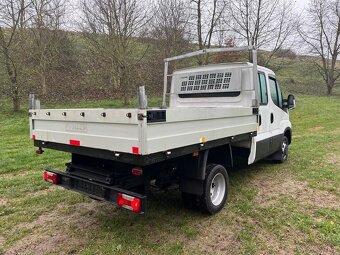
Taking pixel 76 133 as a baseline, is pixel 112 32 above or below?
above

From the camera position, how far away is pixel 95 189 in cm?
349

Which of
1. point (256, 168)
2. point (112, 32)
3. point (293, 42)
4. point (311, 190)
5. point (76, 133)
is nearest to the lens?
point (76, 133)

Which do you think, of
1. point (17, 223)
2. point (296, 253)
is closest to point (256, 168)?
point (296, 253)

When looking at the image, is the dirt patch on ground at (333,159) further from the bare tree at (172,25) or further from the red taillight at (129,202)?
the bare tree at (172,25)

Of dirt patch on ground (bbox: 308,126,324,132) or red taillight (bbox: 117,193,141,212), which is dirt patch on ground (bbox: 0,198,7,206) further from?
dirt patch on ground (bbox: 308,126,324,132)

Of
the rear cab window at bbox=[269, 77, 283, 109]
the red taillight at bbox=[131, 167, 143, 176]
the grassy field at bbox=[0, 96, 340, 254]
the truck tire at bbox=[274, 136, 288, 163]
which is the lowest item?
the grassy field at bbox=[0, 96, 340, 254]

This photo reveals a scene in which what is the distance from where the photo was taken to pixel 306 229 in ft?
12.0

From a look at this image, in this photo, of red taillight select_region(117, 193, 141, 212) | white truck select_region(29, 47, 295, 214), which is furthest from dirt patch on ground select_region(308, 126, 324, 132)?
red taillight select_region(117, 193, 141, 212)

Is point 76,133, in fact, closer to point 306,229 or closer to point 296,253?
point 296,253

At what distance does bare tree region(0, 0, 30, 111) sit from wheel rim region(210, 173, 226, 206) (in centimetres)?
1498

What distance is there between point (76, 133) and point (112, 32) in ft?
52.1

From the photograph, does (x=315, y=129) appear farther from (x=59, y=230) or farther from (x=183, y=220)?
(x=59, y=230)

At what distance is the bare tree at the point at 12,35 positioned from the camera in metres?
15.5

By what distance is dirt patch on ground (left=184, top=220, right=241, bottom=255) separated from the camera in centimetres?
323
